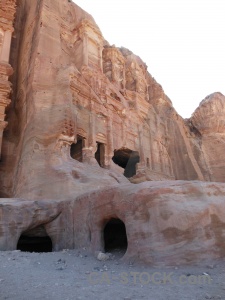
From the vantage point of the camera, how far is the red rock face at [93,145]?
536 centimetres

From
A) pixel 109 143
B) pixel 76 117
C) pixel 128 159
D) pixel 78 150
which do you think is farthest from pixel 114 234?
pixel 128 159

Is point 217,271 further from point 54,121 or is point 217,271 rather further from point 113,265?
point 54,121

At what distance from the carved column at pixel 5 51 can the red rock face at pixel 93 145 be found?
60 mm

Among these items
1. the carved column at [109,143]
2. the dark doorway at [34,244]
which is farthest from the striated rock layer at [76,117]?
the dark doorway at [34,244]

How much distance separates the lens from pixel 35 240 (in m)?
9.28

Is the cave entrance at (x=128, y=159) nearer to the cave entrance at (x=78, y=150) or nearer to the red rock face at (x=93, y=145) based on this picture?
the red rock face at (x=93, y=145)

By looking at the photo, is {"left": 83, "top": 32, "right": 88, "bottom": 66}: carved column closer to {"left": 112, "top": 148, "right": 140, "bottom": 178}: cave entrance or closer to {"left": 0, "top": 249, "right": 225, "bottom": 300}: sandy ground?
{"left": 112, "top": 148, "right": 140, "bottom": 178}: cave entrance

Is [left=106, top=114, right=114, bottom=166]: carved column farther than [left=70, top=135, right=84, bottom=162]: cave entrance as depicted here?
Yes

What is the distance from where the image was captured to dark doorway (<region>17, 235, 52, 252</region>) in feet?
30.0

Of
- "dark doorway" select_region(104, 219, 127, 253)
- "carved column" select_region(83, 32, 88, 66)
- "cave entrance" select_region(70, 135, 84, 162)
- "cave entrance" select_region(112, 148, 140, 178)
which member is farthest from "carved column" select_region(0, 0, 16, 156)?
"cave entrance" select_region(112, 148, 140, 178)

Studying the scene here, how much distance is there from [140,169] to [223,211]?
13.2m

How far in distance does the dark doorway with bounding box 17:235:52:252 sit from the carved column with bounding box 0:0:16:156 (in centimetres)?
607

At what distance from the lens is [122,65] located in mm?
23688

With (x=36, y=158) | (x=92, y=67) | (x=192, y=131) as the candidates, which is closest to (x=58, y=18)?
(x=92, y=67)
